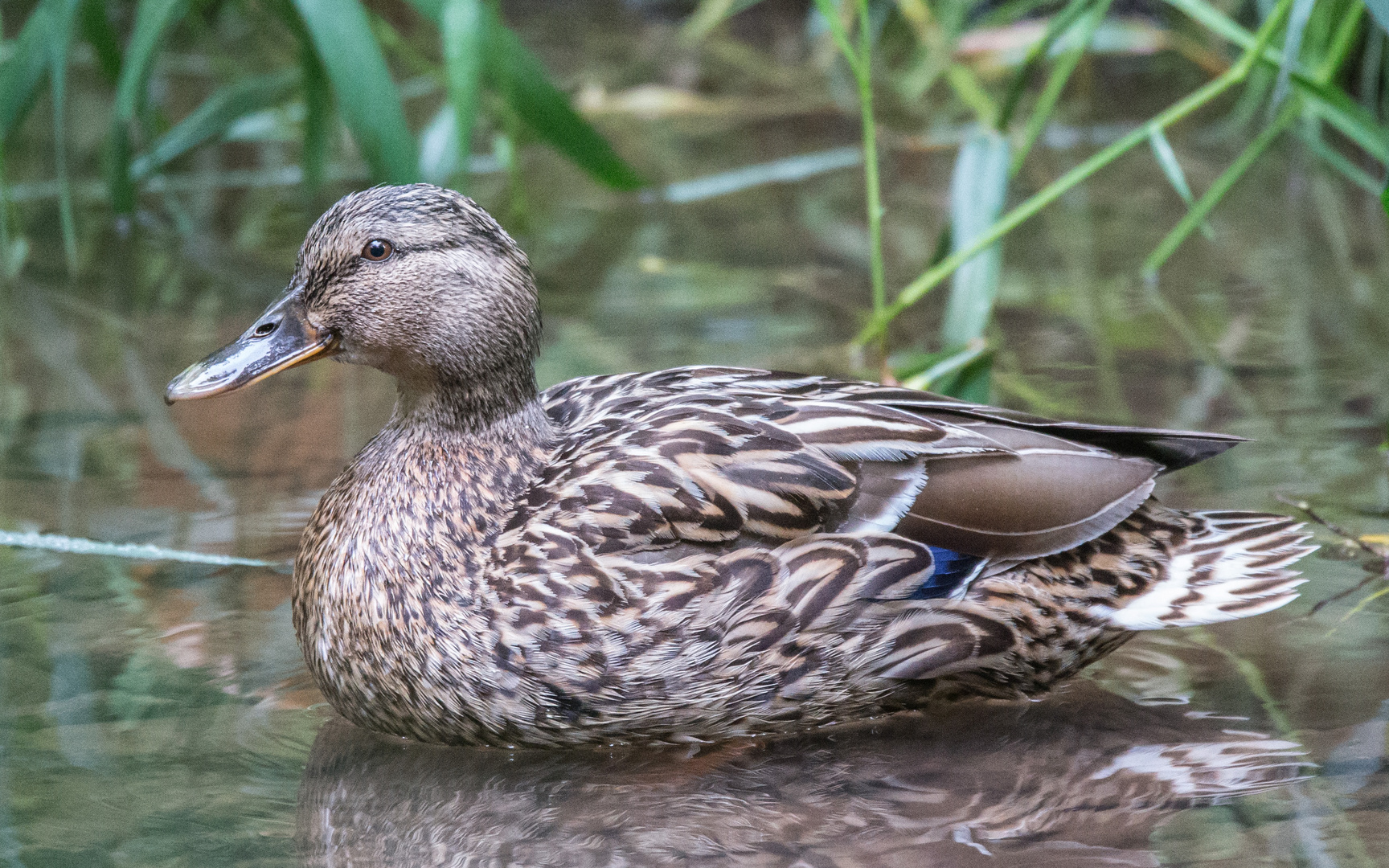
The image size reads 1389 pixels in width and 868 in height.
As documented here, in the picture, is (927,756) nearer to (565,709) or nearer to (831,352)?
(565,709)

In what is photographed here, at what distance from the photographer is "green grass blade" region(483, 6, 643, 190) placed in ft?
19.2

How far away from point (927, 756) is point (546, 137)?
3.28m

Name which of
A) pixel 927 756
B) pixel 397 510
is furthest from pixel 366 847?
pixel 927 756

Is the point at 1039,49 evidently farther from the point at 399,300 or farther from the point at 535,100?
the point at 399,300

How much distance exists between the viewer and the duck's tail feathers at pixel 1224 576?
12.6 feet

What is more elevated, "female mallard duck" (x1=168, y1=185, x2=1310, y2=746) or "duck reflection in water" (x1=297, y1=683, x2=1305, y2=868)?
"female mallard duck" (x1=168, y1=185, x2=1310, y2=746)

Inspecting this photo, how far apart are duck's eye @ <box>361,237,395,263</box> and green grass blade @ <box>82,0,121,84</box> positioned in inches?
128

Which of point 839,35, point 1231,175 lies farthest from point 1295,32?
point 1231,175

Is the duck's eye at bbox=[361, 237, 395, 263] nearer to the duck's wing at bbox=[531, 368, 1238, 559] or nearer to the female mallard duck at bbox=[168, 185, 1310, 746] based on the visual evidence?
the female mallard duck at bbox=[168, 185, 1310, 746]

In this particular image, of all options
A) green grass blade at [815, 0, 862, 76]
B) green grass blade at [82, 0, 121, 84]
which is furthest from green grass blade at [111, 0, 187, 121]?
green grass blade at [815, 0, 862, 76]

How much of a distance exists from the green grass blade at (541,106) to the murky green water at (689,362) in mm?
740

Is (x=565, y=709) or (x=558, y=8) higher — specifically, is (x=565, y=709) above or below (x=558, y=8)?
below

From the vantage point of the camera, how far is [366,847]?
3242 millimetres

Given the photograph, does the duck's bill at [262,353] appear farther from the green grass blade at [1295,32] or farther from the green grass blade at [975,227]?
the green grass blade at [1295,32]
